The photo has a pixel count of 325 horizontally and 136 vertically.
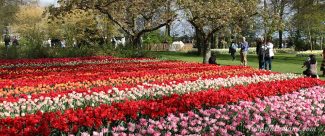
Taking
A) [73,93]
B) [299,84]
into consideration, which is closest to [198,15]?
[299,84]

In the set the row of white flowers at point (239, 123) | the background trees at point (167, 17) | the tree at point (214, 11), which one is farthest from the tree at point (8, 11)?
the row of white flowers at point (239, 123)

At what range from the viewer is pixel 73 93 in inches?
347

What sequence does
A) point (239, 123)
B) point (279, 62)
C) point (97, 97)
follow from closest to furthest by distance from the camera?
point (239, 123) → point (97, 97) → point (279, 62)

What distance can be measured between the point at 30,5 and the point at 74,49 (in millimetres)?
41867

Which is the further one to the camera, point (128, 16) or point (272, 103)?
point (128, 16)

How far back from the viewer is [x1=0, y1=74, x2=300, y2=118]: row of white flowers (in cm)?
734

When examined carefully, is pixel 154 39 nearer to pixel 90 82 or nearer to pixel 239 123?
pixel 90 82

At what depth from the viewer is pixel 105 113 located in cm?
603

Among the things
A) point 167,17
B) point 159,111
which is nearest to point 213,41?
point 167,17

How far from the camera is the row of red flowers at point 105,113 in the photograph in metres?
5.44

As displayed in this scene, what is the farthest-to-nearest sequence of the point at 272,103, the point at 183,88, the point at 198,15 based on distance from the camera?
the point at 198,15 → the point at 183,88 → the point at 272,103

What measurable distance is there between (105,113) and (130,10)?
23829 millimetres

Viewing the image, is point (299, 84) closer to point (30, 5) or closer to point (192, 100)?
point (192, 100)

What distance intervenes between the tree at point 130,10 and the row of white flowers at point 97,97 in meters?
17.9
